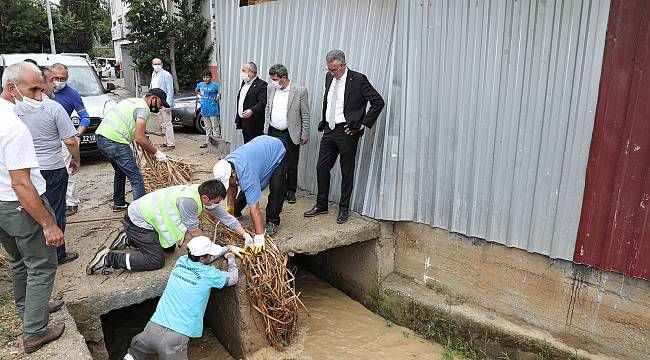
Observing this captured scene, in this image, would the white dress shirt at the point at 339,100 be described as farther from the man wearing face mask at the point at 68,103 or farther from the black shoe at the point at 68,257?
the man wearing face mask at the point at 68,103

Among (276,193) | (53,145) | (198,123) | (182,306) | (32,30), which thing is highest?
(32,30)

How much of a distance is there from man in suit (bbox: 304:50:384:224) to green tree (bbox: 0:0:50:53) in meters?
21.1

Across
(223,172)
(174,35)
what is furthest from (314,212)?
(174,35)

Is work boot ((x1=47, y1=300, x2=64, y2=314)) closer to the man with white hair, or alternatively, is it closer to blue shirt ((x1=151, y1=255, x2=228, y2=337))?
the man with white hair

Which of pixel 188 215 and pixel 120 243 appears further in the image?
pixel 120 243

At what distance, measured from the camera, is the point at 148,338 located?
3.70 meters

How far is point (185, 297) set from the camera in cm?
364

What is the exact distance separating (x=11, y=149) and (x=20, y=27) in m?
22.7

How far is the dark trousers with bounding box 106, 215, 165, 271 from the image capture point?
4160 mm

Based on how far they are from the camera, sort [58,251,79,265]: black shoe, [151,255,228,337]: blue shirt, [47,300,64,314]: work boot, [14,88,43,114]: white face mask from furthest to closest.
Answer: [58,251,79,265]: black shoe → [151,255,228,337]: blue shirt → [47,300,64,314]: work boot → [14,88,43,114]: white face mask

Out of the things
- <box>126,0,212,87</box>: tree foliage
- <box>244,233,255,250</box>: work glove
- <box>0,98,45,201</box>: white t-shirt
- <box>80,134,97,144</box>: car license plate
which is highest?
<box>126,0,212,87</box>: tree foliage

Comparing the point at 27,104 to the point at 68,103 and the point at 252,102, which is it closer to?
the point at 68,103

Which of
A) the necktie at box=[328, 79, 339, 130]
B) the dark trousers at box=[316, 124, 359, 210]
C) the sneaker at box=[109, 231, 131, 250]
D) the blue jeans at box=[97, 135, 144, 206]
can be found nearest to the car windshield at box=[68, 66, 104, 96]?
the blue jeans at box=[97, 135, 144, 206]

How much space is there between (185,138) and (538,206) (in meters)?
8.87
